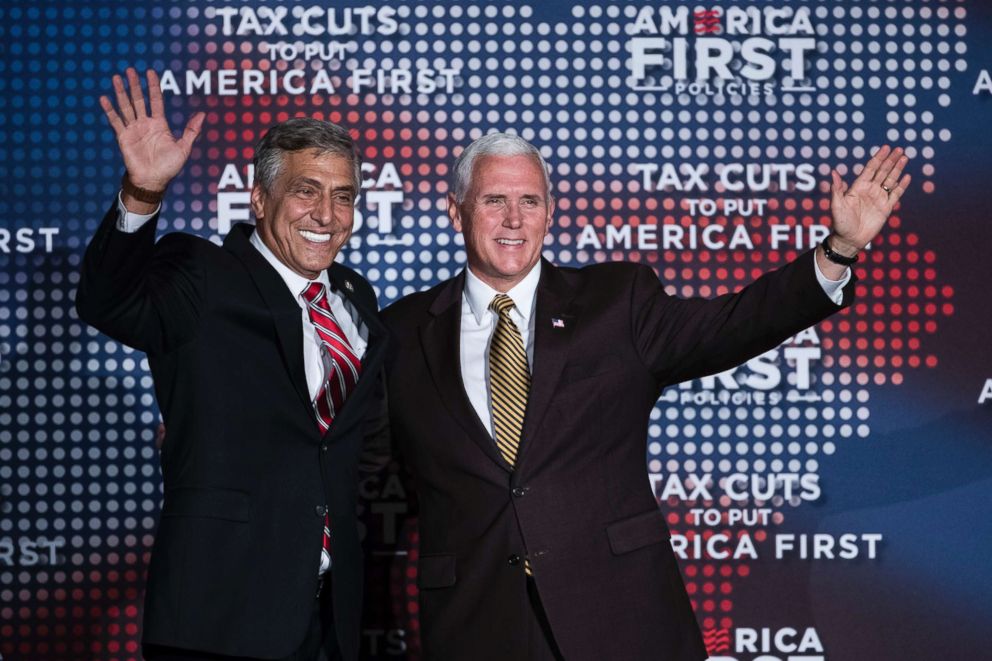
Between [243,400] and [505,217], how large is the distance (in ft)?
2.70

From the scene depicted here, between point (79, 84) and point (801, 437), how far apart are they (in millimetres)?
3035

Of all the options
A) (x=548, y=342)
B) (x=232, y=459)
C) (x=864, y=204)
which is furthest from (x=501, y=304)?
(x=864, y=204)

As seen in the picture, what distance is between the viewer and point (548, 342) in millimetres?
2623

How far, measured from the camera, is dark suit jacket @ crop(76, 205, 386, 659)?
241 centimetres

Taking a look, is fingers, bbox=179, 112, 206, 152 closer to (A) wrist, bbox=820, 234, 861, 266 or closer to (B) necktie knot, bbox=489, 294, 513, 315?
(B) necktie knot, bbox=489, 294, 513, 315

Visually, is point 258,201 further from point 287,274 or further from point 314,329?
point 314,329

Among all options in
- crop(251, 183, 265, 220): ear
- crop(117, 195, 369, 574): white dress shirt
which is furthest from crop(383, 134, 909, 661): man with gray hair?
crop(251, 183, 265, 220): ear

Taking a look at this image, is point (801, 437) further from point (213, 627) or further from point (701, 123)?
point (213, 627)

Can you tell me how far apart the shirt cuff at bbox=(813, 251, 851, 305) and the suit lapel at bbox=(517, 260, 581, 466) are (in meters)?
0.61

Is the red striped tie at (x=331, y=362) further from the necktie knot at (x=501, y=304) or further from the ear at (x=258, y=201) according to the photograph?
the necktie knot at (x=501, y=304)

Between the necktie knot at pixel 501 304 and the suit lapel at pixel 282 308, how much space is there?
0.52 metres

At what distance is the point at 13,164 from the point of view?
3904 millimetres

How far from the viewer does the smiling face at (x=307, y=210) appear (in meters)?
2.65

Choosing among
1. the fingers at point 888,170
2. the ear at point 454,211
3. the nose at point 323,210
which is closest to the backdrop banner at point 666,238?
the ear at point 454,211
